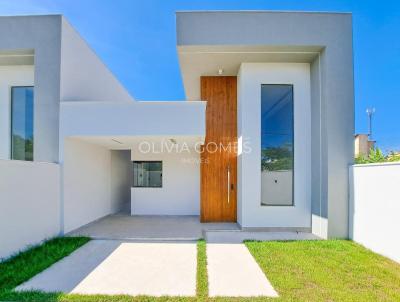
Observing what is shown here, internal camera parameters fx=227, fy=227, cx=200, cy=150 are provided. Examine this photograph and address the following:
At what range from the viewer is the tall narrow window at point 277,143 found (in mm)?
6758

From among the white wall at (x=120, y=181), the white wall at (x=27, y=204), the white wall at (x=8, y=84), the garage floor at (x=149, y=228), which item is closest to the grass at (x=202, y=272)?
the garage floor at (x=149, y=228)

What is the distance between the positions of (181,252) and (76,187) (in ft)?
12.8

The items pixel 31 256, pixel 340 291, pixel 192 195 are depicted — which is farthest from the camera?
pixel 192 195

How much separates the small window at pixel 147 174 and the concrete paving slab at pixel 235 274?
15.3 ft

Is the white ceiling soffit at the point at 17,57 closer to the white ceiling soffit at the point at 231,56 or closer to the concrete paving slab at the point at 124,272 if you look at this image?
the white ceiling soffit at the point at 231,56

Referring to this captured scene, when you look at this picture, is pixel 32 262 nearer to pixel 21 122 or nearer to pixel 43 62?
pixel 21 122

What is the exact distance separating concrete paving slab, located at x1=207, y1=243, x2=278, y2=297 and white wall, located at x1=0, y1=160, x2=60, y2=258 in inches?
155

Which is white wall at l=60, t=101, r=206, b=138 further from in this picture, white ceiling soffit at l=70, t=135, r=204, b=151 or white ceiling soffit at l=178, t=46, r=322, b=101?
white ceiling soffit at l=178, t=46, r=322, b=101

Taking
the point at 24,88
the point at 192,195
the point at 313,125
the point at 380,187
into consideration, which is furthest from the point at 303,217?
the point at 24,88

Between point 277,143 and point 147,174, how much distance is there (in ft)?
17.3

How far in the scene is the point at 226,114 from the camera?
25.2 feet

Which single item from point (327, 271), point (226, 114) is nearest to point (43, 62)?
Result: point (226, 114)

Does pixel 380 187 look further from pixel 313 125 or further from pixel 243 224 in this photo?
pixel 243 224

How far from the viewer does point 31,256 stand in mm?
4551
